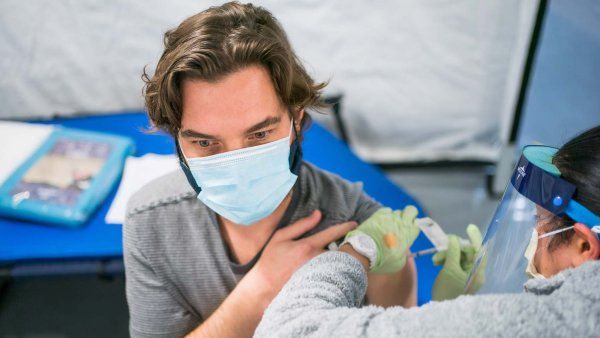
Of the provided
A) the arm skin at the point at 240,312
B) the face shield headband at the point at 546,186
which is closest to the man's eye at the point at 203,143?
the arm skin at the point at 240,312

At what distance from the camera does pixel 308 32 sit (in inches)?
89.0

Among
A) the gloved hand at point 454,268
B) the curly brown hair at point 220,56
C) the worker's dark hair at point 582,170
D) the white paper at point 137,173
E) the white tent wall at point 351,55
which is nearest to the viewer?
the worker's dark hair at point 582,170

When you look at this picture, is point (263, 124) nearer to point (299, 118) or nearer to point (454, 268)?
point (299, 118)

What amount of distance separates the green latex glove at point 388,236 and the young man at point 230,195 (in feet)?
0.21

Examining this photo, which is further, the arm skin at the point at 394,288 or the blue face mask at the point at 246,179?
the arm skin at the point at 394,288

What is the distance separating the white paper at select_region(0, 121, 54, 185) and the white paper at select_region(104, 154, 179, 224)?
37 centimetres

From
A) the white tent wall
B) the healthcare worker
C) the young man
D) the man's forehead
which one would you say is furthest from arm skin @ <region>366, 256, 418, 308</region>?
the white tent wall

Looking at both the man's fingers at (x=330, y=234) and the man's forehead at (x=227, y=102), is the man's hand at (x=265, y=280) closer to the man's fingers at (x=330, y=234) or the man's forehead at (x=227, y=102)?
the man's fingers at (x=330, y=234)

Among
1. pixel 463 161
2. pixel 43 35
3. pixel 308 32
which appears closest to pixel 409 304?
pixel 308 32

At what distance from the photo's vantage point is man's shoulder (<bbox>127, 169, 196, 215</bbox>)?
112cm

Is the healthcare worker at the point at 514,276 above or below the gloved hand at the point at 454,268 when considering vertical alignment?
above

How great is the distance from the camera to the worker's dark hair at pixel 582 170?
0.72 m

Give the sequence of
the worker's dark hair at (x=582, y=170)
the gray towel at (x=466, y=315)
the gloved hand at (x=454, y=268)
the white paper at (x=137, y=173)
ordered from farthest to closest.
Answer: the white paper at (x=137, y=173) < the gloved hand at (x=454, y=268) < the worker's dark hair at (x=582, y=170) < the gray towel at (x=466, y=315)

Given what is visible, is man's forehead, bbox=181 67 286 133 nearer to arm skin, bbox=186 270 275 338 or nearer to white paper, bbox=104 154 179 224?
arm skin, bbox=186 270 275 338
